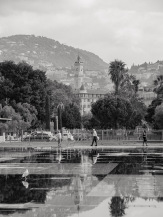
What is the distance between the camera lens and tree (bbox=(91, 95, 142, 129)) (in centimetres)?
8094

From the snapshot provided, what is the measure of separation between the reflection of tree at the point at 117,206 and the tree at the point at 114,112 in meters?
69.5

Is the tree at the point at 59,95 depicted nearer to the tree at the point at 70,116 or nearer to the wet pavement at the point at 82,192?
the tree at the point at 70,116

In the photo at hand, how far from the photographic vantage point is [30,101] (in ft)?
246

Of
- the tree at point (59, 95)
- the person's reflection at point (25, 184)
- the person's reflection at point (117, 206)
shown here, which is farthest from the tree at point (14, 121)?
the person's reflection at point (117, 206)

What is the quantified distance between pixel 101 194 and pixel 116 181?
8.16ft

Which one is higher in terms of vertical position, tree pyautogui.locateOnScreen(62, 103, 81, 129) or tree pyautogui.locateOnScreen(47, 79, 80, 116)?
tree pyautogui.locateOnScreen(47, 79, 80, 116)

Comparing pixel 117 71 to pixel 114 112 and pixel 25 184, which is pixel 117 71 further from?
pixel 25 184

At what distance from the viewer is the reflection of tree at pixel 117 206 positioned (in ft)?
30.2

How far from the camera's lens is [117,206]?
9.88 metres

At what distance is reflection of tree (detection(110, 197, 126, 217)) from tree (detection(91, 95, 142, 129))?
2738 inches

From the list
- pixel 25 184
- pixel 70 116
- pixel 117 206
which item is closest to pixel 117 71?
pixel 70 116

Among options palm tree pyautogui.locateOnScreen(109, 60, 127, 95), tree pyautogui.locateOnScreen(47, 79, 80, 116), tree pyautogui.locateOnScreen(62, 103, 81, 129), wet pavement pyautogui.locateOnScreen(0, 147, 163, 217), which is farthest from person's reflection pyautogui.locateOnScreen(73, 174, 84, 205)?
tree pyautogui.locateOnScreen(62, 103, 81, 129)

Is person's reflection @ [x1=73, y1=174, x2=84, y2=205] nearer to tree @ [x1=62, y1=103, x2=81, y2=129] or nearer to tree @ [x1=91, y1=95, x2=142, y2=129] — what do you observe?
tree @ [x1=91, y1=95, x2=142, y2=129]

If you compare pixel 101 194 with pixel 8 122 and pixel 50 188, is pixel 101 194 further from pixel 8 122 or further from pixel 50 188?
pixel 8 122
